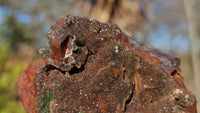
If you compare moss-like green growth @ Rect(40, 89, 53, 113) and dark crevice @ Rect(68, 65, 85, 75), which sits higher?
dark crevice @ Rect(68, 65, 85, 75)

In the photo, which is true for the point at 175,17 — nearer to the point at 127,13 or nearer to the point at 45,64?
the point at 127,13

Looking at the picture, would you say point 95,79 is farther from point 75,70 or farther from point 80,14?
point 80,14

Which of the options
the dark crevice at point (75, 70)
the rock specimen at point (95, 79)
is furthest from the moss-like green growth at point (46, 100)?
the dark crevice at point (75, 70)

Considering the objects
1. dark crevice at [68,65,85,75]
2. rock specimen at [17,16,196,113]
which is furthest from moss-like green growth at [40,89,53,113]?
dark crevice at [68,65,85,75]

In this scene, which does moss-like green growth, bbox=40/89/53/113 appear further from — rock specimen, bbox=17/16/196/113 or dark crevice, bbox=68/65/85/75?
dark crevice, bbox=68/65/85/75

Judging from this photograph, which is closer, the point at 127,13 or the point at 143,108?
the point at 143,108

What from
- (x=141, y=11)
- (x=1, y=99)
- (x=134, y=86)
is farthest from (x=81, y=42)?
(x=1, y=99)

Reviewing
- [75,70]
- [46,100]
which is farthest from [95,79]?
[46,100]

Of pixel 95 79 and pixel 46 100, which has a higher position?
pixel 95 79
